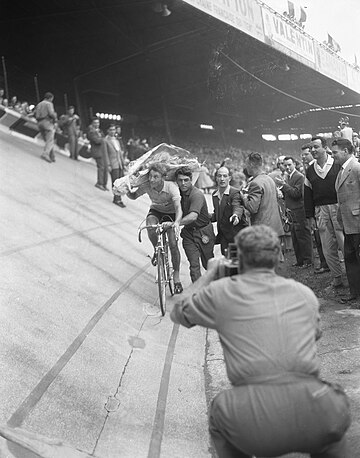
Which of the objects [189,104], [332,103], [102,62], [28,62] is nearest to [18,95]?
[28,62]

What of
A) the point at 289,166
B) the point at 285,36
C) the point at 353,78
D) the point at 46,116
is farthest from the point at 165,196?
the point at 285,36

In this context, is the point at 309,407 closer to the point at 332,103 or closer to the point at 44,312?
the point at 44,312

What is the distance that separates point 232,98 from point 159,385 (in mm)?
9857

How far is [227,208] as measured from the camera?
5812 millimetres

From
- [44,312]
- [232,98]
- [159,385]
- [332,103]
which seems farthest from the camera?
[232,98]

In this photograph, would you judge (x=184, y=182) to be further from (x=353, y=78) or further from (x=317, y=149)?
(x=353, y=78)

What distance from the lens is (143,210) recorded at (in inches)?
466

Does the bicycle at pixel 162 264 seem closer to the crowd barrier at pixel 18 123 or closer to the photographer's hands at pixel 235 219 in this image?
the photographer's hands at pixel 235 219

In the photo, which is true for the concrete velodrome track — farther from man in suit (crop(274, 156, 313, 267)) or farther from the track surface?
man in suit (crop(274, 156, 313, 267))

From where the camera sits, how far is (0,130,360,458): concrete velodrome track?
3.13 metres

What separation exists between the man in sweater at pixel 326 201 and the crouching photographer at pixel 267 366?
4.04 meters

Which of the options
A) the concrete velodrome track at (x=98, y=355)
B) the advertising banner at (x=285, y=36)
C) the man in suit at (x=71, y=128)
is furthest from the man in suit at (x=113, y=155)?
the advertising banner at (x=285, y=36)

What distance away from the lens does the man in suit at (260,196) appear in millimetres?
5223

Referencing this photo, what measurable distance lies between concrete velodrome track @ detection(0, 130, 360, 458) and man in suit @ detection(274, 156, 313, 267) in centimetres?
172
